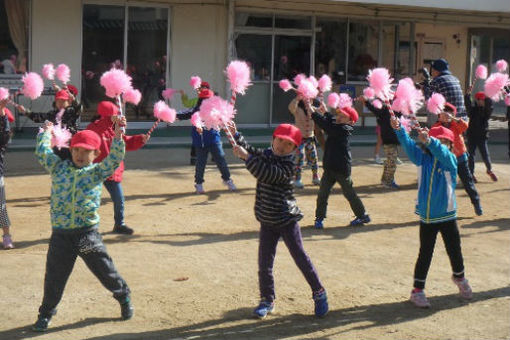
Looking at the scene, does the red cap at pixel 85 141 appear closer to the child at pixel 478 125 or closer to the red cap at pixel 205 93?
the red cap at pixel 205 93

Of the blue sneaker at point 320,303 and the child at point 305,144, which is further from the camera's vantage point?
the child at point 305,144

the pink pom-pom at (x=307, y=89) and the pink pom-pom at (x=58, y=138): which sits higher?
the pink pom-pom at (x=307, y=89)

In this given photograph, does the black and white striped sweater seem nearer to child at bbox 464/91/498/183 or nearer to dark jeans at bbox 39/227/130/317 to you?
dark jeans at bbox 39/227/130/317

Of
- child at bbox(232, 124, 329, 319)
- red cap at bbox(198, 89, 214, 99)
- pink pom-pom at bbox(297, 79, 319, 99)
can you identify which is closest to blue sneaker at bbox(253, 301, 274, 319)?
child at bbox(232, 124, 329, 319)

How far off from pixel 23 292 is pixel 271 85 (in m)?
14.3

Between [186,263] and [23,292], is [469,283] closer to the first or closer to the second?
[186,263]

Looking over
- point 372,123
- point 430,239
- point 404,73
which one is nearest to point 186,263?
point 430,239

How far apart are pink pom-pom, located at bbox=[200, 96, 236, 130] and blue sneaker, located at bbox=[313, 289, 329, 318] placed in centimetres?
156

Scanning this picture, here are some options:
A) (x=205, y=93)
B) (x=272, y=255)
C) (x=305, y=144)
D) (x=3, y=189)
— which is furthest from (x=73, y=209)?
(x=305, y=144)

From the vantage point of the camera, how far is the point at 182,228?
9344 millimetres

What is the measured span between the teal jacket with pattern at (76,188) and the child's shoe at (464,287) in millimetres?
3082

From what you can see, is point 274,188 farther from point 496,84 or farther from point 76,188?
point 496,84

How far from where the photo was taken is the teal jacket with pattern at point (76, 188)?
582cm

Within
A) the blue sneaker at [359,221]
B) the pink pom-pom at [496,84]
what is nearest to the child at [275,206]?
the pink pom-pom at [496,84]
